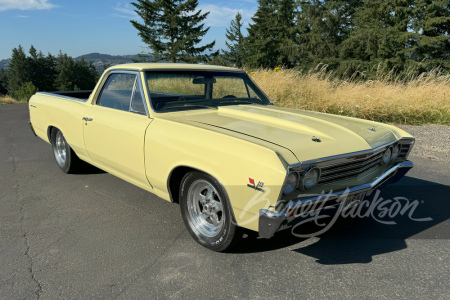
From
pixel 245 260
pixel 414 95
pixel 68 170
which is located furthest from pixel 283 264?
pixel 414 95

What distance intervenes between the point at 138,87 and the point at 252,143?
1684mm

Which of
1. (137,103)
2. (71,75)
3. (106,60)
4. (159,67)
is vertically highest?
(159,67)

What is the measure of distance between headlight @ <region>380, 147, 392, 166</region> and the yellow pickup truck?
0.01m

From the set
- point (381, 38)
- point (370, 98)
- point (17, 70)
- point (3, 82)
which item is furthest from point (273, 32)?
point (3, 82)

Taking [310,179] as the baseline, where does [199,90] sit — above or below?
above

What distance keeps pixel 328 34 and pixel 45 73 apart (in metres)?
88.3

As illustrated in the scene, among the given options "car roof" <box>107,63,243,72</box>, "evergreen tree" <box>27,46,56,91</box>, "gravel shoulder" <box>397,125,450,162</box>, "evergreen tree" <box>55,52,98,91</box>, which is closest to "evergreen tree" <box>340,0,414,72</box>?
"gravel shoulder" <box>397,125,450,162</box>

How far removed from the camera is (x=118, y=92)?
4062 mm

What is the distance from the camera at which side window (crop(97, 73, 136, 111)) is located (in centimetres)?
381

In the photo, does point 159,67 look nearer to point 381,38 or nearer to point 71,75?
point 381,38

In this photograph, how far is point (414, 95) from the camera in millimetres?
10297

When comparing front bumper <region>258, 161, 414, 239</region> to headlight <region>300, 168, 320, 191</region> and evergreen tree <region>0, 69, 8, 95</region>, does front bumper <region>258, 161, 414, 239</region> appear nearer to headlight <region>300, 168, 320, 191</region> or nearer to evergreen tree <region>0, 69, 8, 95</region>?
headlight <region>300, 168, 320, 191</region>

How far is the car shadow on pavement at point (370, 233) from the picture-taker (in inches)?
116

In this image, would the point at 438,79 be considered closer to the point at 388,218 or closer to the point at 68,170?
the point at 388,218
